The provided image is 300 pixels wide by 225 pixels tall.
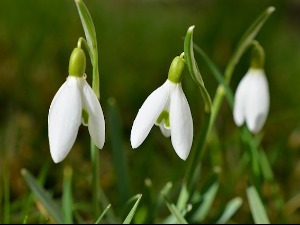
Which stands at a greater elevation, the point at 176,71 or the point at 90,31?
the point at 90,31

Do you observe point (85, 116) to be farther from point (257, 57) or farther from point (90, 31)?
point (257, 57)

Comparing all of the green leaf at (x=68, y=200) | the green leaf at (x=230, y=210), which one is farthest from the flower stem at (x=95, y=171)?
the green leaf at (x=230, y=210)

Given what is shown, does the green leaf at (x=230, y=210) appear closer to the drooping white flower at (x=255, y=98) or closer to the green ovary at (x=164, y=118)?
the drooping white flower at (x=255, y=98)

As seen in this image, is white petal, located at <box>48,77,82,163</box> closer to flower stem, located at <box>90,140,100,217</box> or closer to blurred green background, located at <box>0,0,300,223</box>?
flower stem, located at <box>90,140,100,217</box>

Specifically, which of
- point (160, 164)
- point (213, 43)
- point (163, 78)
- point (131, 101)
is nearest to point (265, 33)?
point (213, 43)

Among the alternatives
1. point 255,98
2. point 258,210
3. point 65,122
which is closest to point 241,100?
point 255,98

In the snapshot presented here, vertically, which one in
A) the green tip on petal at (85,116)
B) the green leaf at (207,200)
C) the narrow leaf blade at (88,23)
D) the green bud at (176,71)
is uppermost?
the narrow leaf blade at (88,23)

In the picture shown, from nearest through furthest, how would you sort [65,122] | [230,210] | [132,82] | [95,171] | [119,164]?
[65,122], [95,171], [230,210], [119,164], [132,82]
